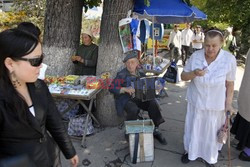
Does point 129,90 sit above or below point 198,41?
below

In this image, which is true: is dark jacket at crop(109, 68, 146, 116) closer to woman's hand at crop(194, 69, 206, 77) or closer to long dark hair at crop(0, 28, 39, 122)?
woman's hand at crop(194, 69, 206, 77)

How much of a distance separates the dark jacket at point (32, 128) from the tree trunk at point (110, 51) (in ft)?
7.63

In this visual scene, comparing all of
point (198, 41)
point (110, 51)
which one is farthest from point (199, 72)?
point (198, 41)

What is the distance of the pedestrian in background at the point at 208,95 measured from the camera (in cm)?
283

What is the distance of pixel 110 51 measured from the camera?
4086mm

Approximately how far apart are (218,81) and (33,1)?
8.24m

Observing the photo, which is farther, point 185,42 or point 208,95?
point 185,42

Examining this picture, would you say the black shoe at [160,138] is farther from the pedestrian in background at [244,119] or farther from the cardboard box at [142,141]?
the pedestrian in background at [244,119]

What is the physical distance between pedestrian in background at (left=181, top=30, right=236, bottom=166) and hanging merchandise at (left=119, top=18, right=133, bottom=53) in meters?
1.27

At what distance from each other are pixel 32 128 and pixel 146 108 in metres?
2.44

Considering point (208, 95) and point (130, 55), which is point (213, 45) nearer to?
point (208, 95)

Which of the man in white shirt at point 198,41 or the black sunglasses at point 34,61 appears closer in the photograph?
the black sunglasses at point 34,61

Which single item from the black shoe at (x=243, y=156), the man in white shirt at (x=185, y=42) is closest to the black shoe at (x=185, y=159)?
the black shoe at (x=243, y=156)

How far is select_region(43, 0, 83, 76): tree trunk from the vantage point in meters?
4.28
